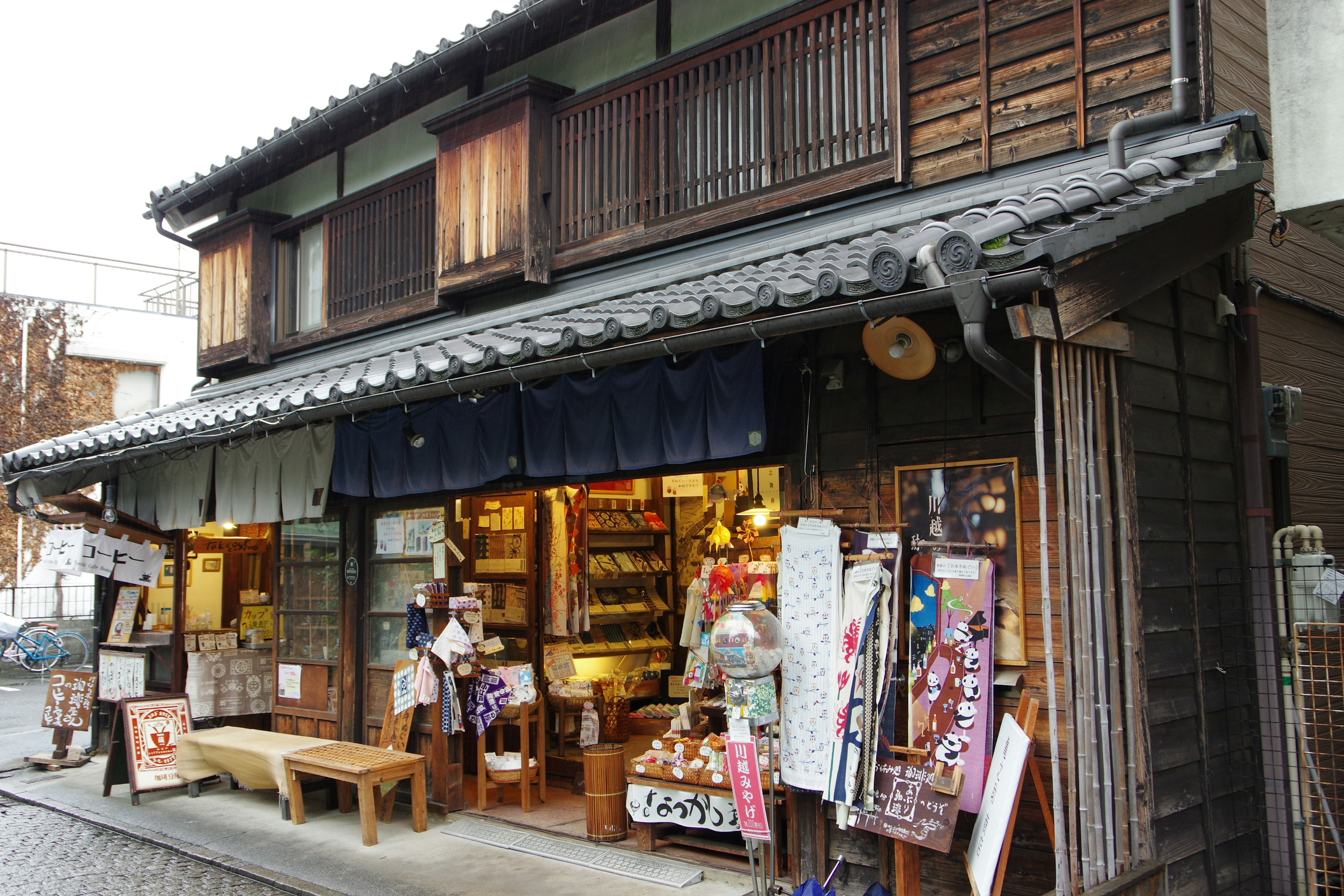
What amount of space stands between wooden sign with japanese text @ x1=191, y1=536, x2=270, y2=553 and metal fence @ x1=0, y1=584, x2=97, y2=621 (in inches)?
515

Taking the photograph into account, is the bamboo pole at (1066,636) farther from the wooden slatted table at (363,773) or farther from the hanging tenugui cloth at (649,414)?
the wooden slatted table at (363,773)

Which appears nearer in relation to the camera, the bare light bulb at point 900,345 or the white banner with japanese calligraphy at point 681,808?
the bare light bulb at point 900,345

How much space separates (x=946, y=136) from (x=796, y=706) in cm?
418

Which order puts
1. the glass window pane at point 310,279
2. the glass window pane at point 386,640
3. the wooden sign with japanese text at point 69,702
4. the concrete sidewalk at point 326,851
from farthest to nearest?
the glass window pane at point 310,279
the wooden sign with japanese text at point 69,702
the glass window pane at point 386,640
the concrete sidewalk at point 326,851

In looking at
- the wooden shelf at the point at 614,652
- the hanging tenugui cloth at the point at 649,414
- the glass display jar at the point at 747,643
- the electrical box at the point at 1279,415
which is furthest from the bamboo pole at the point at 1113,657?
the wooden shelf at the point at 614,652

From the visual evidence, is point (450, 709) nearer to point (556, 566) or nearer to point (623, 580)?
point (556, 566)

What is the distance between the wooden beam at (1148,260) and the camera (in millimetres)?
4941

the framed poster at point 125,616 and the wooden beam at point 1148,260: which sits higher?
the wooden beam at point 1148,260

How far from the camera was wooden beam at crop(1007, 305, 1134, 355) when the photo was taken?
4719mm

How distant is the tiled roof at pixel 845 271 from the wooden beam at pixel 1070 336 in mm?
340

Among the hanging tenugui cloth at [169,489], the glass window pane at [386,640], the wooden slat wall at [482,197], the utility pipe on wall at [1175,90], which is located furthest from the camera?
the hanging tenugui cloth at [169,489]

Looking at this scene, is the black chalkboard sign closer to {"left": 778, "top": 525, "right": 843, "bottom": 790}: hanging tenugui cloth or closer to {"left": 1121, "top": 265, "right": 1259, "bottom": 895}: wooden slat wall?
{"left": 778, "top": 525, "right": 843, "bottom": 790}: hanging tenugui cloth

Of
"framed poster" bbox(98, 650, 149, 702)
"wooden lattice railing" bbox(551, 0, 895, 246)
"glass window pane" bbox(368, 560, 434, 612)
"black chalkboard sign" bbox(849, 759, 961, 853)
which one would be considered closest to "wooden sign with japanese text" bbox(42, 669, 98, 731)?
"framed poster" bbox(98, 650, 149, 702)

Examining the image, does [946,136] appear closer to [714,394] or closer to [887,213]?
[887,213]
